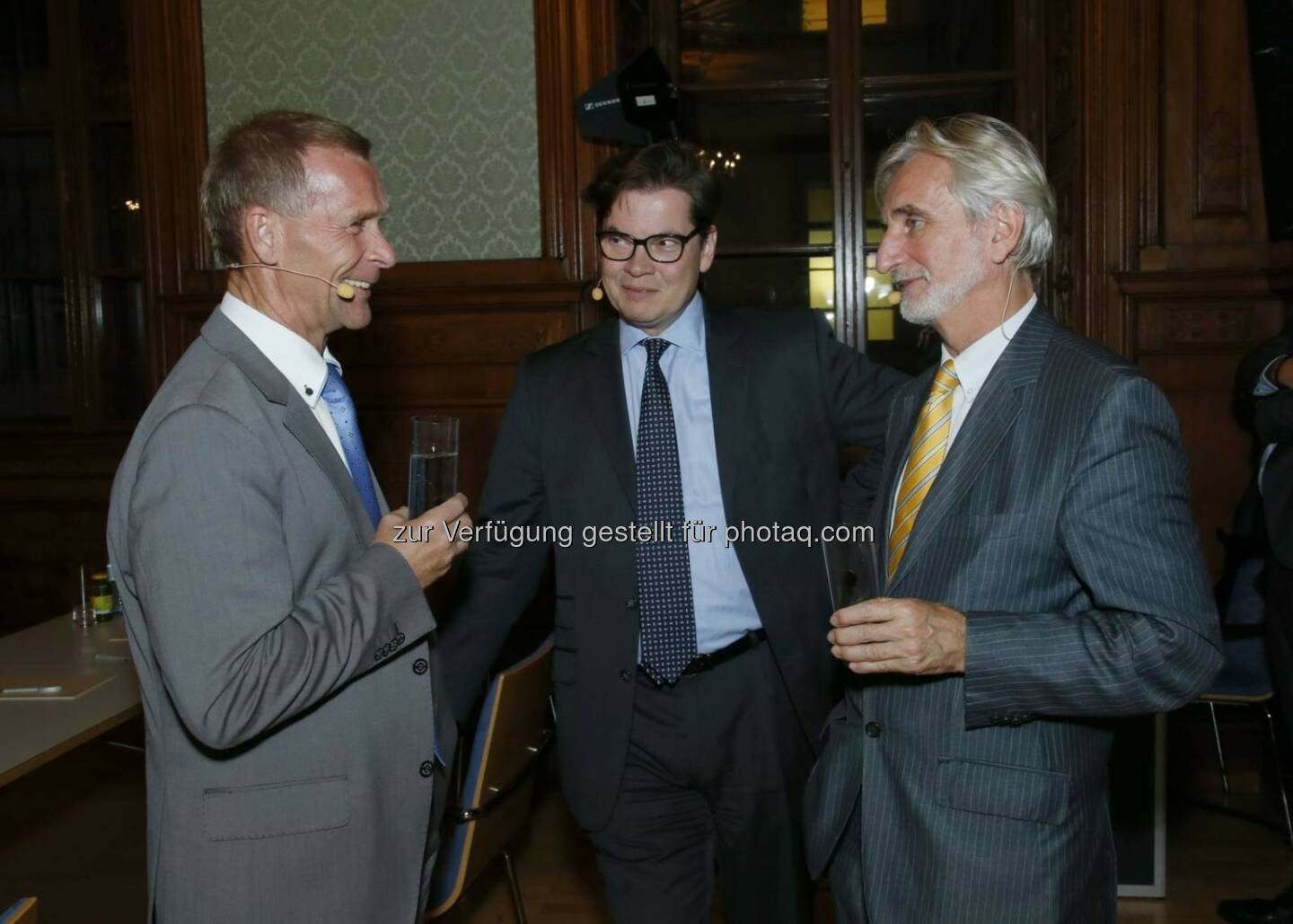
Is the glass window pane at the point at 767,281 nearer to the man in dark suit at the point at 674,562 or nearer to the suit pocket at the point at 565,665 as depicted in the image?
the man in dark suit at the point at 674,562

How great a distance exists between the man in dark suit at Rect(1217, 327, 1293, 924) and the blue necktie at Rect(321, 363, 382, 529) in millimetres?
2686

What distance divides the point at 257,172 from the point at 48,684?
172cm

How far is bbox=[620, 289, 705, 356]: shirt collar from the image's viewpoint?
2408 mm

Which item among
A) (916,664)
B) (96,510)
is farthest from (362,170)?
(96,510)

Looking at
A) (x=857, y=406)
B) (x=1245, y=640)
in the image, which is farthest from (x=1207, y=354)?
(x=857, y=406)

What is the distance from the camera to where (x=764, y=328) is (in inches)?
97.2

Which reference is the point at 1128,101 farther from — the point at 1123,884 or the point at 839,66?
the point at 1123,884

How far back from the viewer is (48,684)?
276 cm

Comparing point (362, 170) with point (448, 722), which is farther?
point (448, 722)

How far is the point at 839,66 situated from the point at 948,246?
305 cm

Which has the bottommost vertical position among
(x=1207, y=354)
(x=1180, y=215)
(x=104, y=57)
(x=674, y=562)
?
(x=674, y=562)

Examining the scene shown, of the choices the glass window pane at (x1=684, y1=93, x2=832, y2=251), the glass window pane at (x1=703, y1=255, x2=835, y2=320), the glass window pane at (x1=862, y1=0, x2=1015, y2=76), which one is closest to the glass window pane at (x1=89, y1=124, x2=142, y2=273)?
the glass window pane at (x1=684, y1=93, x2=832, y2=251)

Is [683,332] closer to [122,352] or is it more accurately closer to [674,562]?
[674,562]

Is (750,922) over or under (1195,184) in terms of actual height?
under
